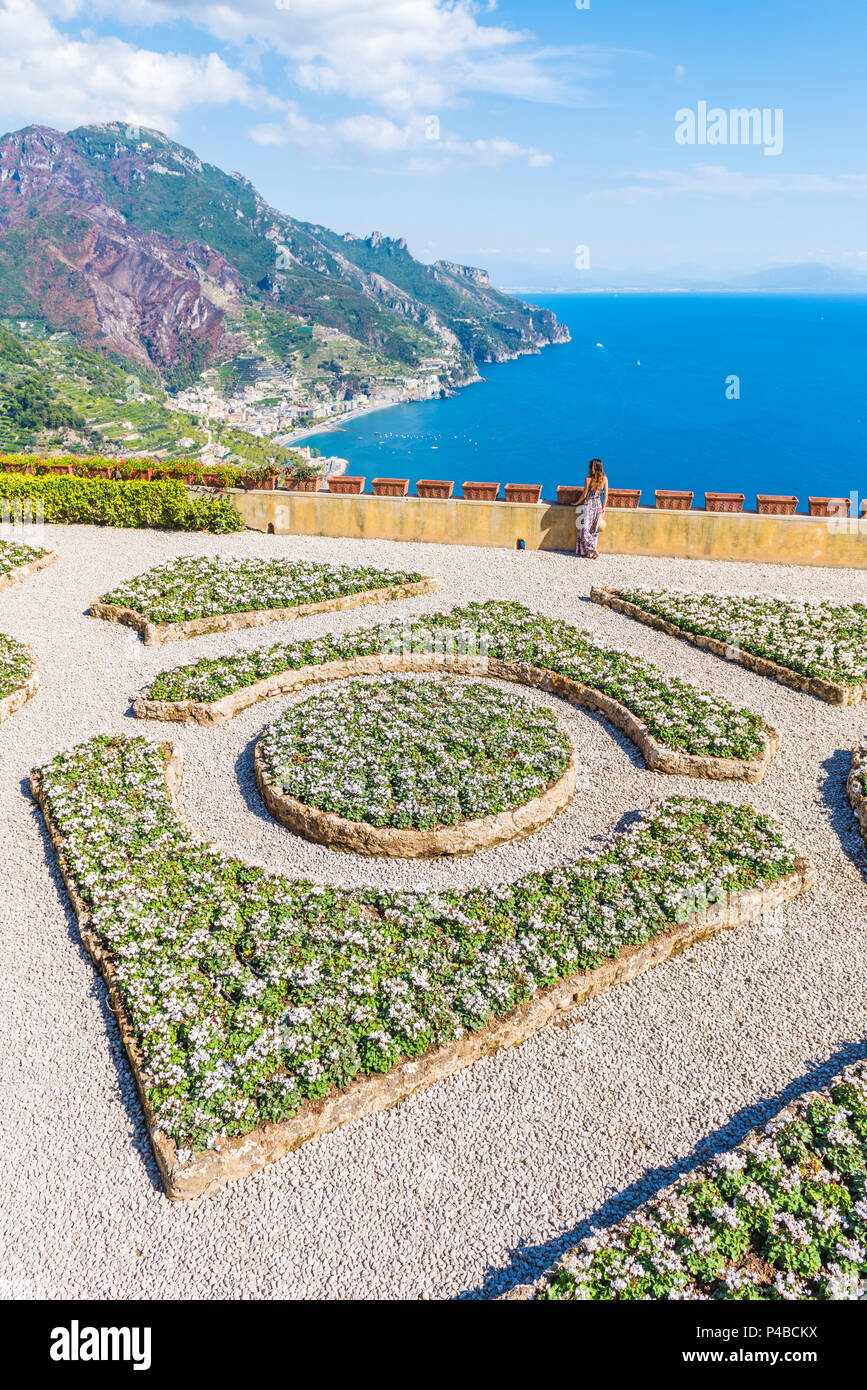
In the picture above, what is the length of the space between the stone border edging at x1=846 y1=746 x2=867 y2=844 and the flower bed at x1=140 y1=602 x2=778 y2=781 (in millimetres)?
1380

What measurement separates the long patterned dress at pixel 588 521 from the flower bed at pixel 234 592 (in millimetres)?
5687

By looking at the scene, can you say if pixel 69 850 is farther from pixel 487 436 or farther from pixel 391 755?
pixel 487 436

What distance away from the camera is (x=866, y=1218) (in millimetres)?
6832

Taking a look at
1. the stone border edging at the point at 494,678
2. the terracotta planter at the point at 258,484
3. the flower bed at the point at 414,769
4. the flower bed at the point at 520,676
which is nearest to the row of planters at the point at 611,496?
the terracotta planter at the point at 258,484

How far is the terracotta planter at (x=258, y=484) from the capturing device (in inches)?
1041

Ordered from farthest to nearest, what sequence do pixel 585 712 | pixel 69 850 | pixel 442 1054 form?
pixel 585 712, pixel 69 850, pixel 442 1054

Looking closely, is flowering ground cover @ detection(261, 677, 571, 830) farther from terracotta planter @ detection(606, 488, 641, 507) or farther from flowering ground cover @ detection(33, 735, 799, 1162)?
terracotta planter @ detection(606, 488, 641, 507)

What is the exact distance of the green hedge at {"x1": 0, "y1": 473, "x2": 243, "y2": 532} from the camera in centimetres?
2573

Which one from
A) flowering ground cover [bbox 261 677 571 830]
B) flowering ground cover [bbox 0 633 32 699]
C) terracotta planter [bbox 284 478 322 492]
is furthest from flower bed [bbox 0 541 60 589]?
flowering ground cover [bbox 261 677 571 830]

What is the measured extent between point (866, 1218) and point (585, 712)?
10292 millimetres

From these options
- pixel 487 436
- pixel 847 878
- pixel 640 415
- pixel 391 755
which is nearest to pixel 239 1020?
pixel 391 755

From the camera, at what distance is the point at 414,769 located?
1307 cm

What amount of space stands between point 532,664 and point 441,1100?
10265 mm

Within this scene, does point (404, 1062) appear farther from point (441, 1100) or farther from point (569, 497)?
point (569, 497)
